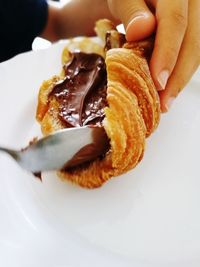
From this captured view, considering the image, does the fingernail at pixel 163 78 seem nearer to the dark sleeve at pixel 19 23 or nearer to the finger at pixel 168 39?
the finger at pixel 168 39

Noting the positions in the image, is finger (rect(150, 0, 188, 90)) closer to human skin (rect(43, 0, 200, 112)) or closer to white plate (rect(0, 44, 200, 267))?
human skin (rect(43, 0, 200, 112))

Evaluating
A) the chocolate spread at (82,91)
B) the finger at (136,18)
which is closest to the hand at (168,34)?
the finger at (136,18)

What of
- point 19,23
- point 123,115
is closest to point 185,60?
point 123,115

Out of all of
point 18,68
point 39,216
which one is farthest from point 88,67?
point 39,216

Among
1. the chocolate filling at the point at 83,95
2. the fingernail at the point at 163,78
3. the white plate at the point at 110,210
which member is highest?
the fingernail at the point at 163,78

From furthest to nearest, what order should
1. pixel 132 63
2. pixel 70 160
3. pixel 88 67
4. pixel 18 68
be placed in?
pixel 18 68, pixel 88 67, pixel 132 63, pixel 70 160

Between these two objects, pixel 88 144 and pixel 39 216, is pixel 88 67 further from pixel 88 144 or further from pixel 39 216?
pixel 39 216
